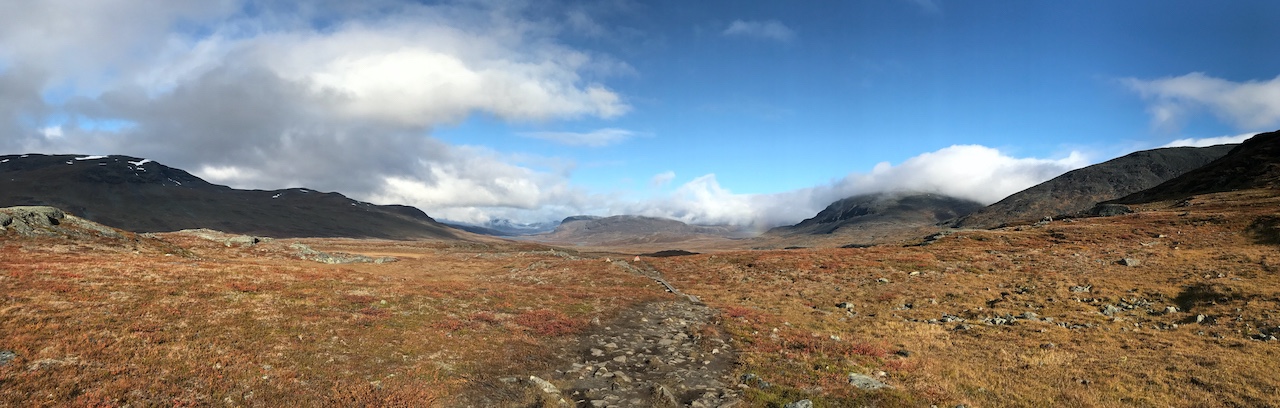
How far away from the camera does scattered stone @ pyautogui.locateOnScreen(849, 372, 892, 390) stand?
1559 cm

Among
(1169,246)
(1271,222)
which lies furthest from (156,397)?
(1271,222)

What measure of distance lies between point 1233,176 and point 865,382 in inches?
7853

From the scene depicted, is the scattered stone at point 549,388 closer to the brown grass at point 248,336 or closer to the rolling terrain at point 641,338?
the rolling terrain at point 641,338

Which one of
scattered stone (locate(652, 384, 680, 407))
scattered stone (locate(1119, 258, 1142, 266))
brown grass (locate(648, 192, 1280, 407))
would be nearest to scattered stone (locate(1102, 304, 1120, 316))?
brown grass (locate(648, 192, 1280, 407))

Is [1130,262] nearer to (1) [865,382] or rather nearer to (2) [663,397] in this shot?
(1) [865,382]

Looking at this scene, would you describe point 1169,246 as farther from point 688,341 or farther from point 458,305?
point 458,305

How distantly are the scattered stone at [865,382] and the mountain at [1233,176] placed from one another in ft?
528

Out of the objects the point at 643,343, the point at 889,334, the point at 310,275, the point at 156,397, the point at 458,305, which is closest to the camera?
the point at 156,397

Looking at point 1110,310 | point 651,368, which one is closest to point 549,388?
point 651,368

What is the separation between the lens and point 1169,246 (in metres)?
48.1

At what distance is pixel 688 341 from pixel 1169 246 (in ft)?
185

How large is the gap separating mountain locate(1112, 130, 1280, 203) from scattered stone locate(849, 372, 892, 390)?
161004mm

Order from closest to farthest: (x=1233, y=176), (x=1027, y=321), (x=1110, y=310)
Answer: (x=1027, y=321)
(x=1110, y=310)
(x=1233, y=176)

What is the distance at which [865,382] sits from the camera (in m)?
16.0
